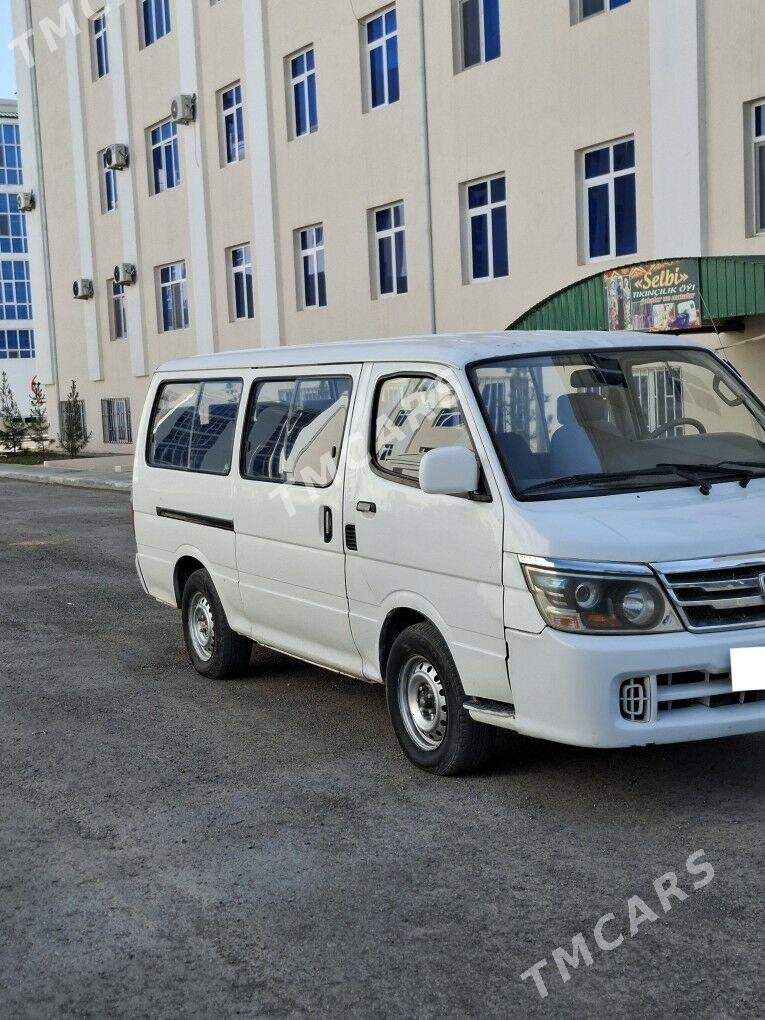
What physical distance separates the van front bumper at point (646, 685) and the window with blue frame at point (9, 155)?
88.6 metres

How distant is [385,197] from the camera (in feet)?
77.1

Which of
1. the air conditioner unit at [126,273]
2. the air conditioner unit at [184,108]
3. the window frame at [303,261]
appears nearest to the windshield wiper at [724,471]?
the window frame at [303,261]

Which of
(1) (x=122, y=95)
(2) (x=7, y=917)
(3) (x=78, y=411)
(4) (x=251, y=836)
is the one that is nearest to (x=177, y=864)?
(4) (x=251, y=836)

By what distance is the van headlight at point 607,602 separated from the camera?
4848 mm

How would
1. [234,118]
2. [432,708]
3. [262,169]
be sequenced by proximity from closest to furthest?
1. [432,708]
2. [262,169]
3. [234,118]

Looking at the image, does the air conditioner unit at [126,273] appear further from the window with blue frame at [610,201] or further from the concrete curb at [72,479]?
the window with blue frame at [610,201]

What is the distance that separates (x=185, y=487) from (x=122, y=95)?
28.8m

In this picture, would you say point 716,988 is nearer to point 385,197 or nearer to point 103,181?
point 385,197

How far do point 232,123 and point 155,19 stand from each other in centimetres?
530

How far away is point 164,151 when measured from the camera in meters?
32.3

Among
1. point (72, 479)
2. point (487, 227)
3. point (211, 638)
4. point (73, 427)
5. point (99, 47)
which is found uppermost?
point (99, 47)

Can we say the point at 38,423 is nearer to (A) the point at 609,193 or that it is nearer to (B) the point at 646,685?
(A) the point at 609,193

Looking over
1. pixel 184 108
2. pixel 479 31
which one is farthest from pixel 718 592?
pixel 184 108

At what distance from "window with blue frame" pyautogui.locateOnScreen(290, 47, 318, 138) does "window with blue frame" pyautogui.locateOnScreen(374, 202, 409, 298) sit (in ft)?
10.1
